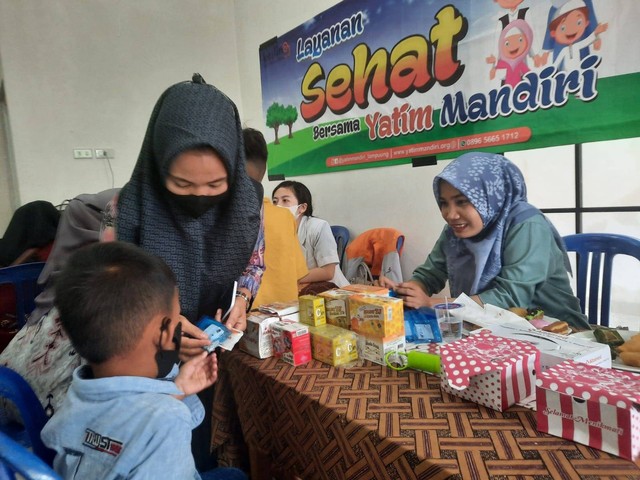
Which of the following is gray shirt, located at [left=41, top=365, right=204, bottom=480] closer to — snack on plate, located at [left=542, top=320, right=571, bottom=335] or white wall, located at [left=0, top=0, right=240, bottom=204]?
snack on plate, located at [left=542, top=320, right=571, bottom=335]

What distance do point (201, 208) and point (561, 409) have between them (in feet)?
3.17

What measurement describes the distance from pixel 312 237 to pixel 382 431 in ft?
7.37

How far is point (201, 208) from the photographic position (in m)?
1.26

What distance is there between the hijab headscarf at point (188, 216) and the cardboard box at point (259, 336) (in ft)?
0.51

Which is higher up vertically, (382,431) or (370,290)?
(370,290)

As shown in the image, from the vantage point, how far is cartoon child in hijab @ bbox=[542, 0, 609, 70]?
6.85 feet

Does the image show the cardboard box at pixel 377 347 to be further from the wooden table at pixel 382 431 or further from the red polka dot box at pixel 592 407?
the red polka dot box at pixel 592 407

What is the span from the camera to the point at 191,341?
117cm

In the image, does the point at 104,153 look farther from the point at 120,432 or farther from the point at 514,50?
the point at 120,432

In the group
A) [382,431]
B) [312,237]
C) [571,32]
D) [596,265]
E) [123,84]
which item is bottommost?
[382,431]

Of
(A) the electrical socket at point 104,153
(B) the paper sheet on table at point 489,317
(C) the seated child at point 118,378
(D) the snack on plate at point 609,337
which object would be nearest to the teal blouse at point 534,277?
(B) the paper sheet on table at point 489,317

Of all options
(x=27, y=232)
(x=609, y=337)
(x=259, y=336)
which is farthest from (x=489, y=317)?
(x=27, y=232)

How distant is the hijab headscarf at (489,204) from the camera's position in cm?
174

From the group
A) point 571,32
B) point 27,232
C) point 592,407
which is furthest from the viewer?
point 27,232
